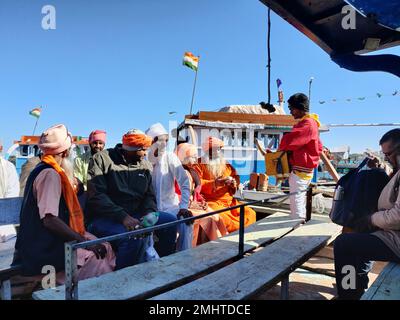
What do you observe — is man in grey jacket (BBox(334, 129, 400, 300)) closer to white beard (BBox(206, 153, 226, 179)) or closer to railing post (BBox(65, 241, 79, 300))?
railing post (BBox(65, 241, 79, 300))

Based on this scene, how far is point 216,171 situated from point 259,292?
272cm

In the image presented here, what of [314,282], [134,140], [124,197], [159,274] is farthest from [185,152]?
[159,274]

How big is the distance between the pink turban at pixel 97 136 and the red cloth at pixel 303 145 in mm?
2829

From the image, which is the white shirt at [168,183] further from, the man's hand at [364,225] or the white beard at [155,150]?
the man's hand at [364,225]

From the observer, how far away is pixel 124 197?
9.89 ft

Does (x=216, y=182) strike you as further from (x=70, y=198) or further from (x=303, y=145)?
(x=70, y=198)

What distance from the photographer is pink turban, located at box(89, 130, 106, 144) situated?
459cm

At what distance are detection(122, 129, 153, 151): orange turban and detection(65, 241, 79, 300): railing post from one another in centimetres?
178

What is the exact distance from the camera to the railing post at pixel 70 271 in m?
1.39

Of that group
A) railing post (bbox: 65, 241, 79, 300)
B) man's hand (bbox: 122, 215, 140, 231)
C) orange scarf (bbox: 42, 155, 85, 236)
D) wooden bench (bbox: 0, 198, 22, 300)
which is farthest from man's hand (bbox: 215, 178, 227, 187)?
railing post (bbox: 65, 241, 79, 300)

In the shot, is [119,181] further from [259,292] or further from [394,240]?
[394,240]

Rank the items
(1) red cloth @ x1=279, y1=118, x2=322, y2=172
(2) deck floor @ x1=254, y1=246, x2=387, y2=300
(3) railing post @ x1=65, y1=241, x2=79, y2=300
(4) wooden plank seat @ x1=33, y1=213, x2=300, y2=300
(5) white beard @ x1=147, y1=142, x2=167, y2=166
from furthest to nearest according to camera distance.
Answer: (5) white beard @ x1=147, y1=142, x2=167, y2=166 < (1) red cloth @ x1=279, y1=118, x2=322, y2=172 < (2) deck floor @ x1=254, y1=246, x2=387, y2=300 < (4) wooden plank seat @ x1=33, y1=213, x2=300, y2=300 < (3) railing post @ x1=65, y1=241, x2=79, y2=300

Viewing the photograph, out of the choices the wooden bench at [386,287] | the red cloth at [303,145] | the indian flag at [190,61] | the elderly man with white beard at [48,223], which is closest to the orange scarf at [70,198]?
the elderly man with white beard at [48,223]
